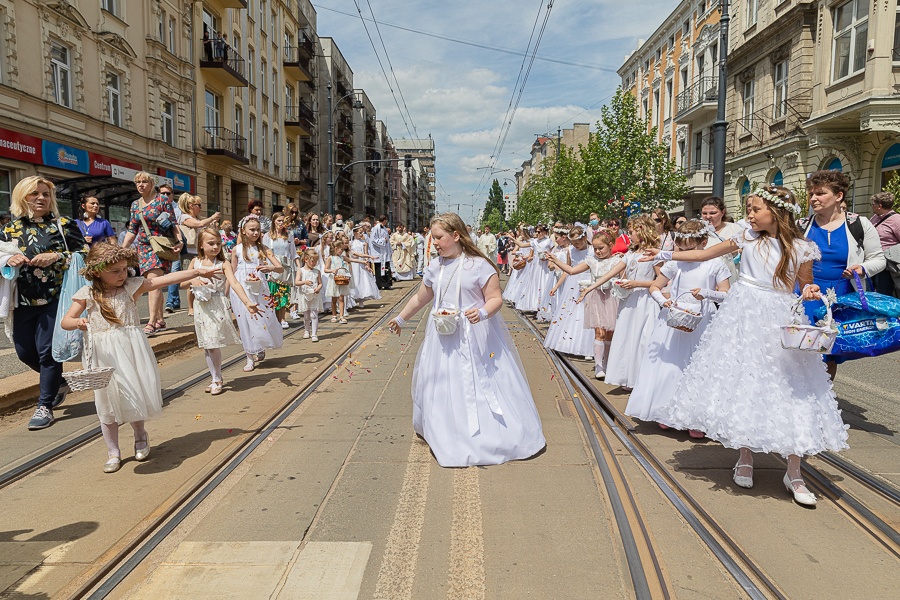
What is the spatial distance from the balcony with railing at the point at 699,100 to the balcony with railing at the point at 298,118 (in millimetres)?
23351

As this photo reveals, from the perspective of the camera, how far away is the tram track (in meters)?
2.90

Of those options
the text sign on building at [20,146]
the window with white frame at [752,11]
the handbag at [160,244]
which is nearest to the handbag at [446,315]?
the handbag at [160,244]

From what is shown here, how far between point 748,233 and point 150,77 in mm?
23231

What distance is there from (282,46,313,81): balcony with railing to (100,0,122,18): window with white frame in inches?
806

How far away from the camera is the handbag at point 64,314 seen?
5.27m

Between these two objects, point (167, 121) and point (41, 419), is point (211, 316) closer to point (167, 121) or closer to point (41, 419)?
point (41, 419)

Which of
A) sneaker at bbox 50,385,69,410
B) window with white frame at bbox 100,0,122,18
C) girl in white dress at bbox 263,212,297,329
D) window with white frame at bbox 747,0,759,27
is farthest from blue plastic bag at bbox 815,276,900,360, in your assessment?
window with white frame at bbox 747,0,759,27

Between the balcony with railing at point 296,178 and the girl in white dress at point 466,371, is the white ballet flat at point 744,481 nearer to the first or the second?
the girl in white dress at point 466,371

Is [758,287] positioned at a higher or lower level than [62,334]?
higher

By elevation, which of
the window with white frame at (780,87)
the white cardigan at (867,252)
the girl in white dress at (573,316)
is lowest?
the girl in white dress at (573,316)

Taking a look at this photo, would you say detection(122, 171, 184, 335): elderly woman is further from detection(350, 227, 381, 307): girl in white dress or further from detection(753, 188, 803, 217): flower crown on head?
detection(753, 188, 803, 217): flower crown on head

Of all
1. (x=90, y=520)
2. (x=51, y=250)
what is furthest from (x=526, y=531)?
(x=51, y=250)

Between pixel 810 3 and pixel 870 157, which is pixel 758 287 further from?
pixel 810 3

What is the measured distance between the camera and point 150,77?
2241 cm
